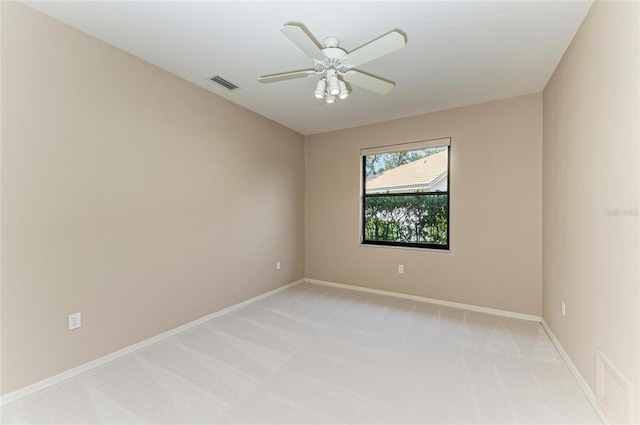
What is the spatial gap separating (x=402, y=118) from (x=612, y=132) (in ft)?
8.22

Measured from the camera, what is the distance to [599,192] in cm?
170

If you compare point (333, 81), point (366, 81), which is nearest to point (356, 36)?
point (366, 81)

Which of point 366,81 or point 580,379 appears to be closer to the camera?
point 580,379

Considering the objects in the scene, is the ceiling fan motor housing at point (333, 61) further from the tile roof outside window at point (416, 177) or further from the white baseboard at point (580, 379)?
the white baseboard at point (580, 379)

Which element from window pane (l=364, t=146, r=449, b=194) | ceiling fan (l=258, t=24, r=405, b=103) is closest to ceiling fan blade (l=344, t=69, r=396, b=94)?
ceiling fan (l=258, t=24, r=405, b=103)

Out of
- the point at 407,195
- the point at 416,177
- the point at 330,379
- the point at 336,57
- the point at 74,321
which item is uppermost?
the point at 336,57

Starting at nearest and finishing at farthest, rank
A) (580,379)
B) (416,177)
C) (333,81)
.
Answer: (580,379), (333,81), (416,177)

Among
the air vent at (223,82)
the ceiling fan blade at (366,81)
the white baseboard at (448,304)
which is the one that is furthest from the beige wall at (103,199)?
the ceiling fan blade at (366,81)

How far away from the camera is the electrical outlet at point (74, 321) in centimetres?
203

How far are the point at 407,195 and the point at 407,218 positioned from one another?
34 cm

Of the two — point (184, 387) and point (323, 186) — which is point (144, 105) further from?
point (323, 186)

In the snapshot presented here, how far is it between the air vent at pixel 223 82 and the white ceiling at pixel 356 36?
0.07 meters

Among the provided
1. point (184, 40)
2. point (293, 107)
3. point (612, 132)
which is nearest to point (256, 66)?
point (184, 40)

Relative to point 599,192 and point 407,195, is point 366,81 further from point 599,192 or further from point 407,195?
point 407,195
